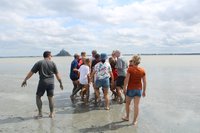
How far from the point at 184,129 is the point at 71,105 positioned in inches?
178

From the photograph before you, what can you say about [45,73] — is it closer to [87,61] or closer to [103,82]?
[103,82]

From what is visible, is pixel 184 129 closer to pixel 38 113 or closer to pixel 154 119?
pixel 154 119

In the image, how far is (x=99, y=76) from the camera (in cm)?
971

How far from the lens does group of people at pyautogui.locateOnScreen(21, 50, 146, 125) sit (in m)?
7.78

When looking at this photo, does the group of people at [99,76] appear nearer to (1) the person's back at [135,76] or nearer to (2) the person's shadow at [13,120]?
(1) the person's back at [135,76]

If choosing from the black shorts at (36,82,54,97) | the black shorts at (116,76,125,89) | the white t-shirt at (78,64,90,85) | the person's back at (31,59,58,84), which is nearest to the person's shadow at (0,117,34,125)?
the black shorts at (36,82,54,97)

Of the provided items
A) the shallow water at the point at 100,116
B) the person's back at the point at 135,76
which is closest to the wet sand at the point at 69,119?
the shallow water at the point at 100,116

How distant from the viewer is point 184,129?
25.4ft

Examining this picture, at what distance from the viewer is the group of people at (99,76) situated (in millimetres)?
7781

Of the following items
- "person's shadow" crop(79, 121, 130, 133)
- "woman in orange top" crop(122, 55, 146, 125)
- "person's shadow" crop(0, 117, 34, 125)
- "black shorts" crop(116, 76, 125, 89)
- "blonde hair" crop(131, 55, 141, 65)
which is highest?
"blonde hair" crop(131, 55, 141, 65)

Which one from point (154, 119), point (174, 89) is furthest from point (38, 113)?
point (174, 89)

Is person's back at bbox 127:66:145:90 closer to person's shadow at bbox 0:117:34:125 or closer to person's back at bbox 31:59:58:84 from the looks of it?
person's back at bbox 31:59:58:84

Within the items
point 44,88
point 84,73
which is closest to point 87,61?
point 84,73

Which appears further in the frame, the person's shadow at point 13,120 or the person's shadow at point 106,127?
the person's shadow at point 13,120
